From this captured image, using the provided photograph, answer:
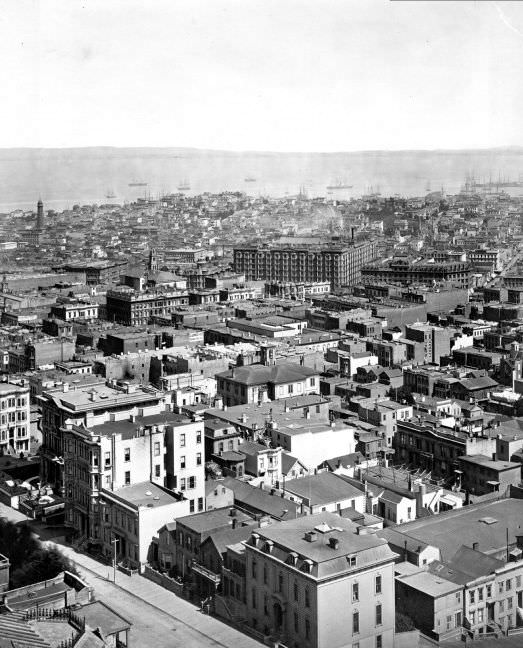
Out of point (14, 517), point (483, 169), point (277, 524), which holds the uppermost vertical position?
point (483, 169)

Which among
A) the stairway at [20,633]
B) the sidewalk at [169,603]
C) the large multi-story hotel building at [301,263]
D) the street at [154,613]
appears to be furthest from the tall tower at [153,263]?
A: the stairway at [20,633]

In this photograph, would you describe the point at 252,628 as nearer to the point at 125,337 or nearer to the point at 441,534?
the point at 441,534

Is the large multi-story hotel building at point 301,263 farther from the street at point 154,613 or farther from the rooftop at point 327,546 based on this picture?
the rooftop at point 327,546

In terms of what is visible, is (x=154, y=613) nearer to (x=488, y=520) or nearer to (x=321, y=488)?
(x=321, y=488)

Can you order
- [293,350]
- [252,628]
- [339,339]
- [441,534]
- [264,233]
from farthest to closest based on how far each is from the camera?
1. [264,233]
2. [339,339]
3. [293,350]
4. [441,534]
5. [252,628]

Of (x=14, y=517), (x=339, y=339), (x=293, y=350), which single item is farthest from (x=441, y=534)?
(x=339, y=339)

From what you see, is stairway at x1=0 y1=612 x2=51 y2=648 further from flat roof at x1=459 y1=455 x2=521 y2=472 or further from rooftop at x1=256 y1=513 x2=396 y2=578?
flat roof at x1=459 y1=455 x2=521 y2=472
